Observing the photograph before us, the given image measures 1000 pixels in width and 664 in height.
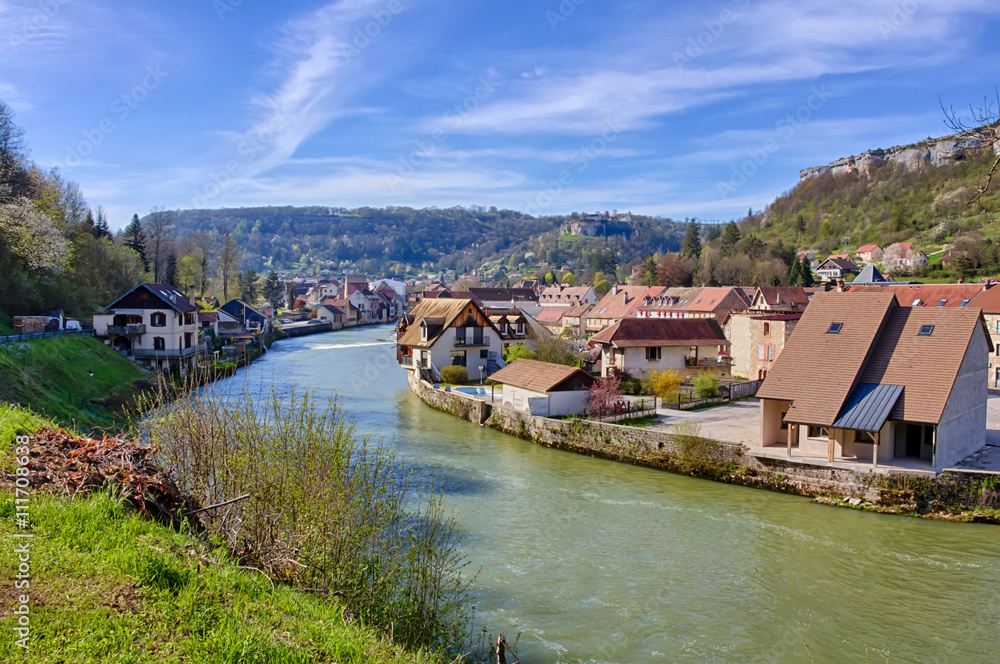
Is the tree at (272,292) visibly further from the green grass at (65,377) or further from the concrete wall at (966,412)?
the concrete wall at (966,412)

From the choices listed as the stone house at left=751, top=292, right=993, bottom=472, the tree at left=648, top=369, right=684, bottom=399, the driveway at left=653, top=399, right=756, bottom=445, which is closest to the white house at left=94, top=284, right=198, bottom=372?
the tree at left=648, top=369, right=684, bottom=399

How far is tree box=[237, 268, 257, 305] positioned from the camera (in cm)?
8625

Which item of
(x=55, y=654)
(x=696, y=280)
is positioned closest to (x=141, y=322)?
(x=55, y=654)

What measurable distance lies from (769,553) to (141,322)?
3660cm

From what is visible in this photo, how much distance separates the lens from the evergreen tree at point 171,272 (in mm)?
66562

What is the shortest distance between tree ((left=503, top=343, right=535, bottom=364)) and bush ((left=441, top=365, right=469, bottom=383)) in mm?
2817

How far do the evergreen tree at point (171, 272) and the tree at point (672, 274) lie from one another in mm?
57530

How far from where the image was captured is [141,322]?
38.6 metres

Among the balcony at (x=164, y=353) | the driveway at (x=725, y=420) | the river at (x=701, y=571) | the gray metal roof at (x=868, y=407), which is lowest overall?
the river at (x=701, y=571)

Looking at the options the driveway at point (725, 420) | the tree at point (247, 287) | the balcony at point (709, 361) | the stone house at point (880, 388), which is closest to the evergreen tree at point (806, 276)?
the balcony at point (709, 361)

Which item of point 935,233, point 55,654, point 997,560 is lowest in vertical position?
point 997,560

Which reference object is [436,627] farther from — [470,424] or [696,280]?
[696,280]

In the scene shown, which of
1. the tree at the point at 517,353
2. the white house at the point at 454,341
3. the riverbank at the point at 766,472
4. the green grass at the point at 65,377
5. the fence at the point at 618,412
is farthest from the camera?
the white house at the point at 454,341

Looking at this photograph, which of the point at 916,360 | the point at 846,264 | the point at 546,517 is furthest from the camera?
the point at 846,264
